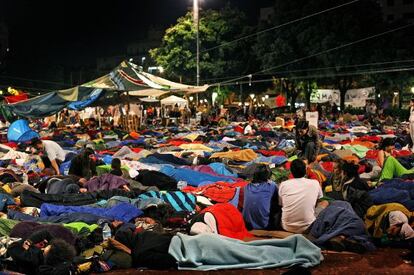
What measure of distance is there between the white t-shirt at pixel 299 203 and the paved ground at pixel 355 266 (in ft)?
2.04

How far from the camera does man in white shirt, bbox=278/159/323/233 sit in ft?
20.9

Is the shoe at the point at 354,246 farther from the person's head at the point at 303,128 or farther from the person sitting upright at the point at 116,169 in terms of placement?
the person's head at the point at 303,128

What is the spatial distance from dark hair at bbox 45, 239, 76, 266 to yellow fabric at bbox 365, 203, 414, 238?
347cm

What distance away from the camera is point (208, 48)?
138ft

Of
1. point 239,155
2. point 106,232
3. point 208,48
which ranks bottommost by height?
point 106,232

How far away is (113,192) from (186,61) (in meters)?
33.9

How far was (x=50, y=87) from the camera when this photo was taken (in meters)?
53.9

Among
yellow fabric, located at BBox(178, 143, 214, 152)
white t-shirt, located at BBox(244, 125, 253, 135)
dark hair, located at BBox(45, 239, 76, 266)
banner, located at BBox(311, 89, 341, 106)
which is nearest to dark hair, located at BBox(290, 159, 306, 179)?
dark hair, located at BBox(45, 239, 76, 266)

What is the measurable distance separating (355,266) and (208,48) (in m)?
37.6

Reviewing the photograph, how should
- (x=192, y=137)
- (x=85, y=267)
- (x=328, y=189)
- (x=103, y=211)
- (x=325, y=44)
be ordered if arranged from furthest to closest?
(x=325, y=44) → (x=192, y=137) → (x=328, y=189) → (x=103, y=211) → (x=85, y=267)

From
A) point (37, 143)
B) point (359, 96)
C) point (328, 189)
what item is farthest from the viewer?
point (359, 96)

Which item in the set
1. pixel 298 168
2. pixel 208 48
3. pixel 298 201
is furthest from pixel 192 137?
pixel 208 48

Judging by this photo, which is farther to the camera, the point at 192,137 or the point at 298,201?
the point at 192,137

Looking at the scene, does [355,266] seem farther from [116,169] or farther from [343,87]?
[343,87]
